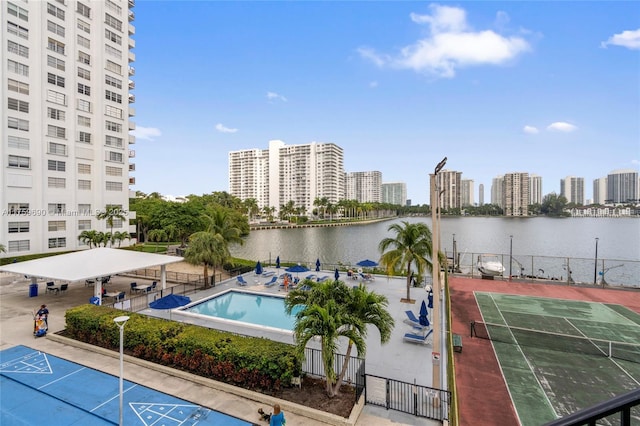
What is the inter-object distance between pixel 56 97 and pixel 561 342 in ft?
200

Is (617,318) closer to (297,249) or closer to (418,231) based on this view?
(418,231)

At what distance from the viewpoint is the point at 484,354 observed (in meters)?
16.4

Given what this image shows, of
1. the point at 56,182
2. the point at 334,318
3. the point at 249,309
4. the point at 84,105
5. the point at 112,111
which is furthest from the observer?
the point at 112,111

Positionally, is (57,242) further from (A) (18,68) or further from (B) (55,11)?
(B) (55,11)

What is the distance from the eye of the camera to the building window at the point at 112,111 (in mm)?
51625

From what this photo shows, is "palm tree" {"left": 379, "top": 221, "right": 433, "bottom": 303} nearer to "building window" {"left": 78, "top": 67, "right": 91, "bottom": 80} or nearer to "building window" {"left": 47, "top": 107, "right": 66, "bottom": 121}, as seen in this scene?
"building window" {"left": 47, "top": 107, "right": 66, "bottom": 121}

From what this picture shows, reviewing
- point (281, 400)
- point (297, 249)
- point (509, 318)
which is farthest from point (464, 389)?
point (297, 249)

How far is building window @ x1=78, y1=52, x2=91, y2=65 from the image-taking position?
48.1 metres

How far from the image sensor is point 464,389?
13.4 m

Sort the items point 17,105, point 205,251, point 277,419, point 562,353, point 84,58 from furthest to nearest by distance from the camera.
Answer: point 84,58 < point 17,105 < point 205,251 < point 562,353 < point 277,419

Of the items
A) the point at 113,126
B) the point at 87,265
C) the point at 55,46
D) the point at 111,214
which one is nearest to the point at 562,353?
the point at 87,265

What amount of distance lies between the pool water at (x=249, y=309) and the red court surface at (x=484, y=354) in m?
9.79

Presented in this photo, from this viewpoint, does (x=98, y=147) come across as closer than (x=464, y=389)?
No

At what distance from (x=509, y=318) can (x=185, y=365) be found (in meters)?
20.0
